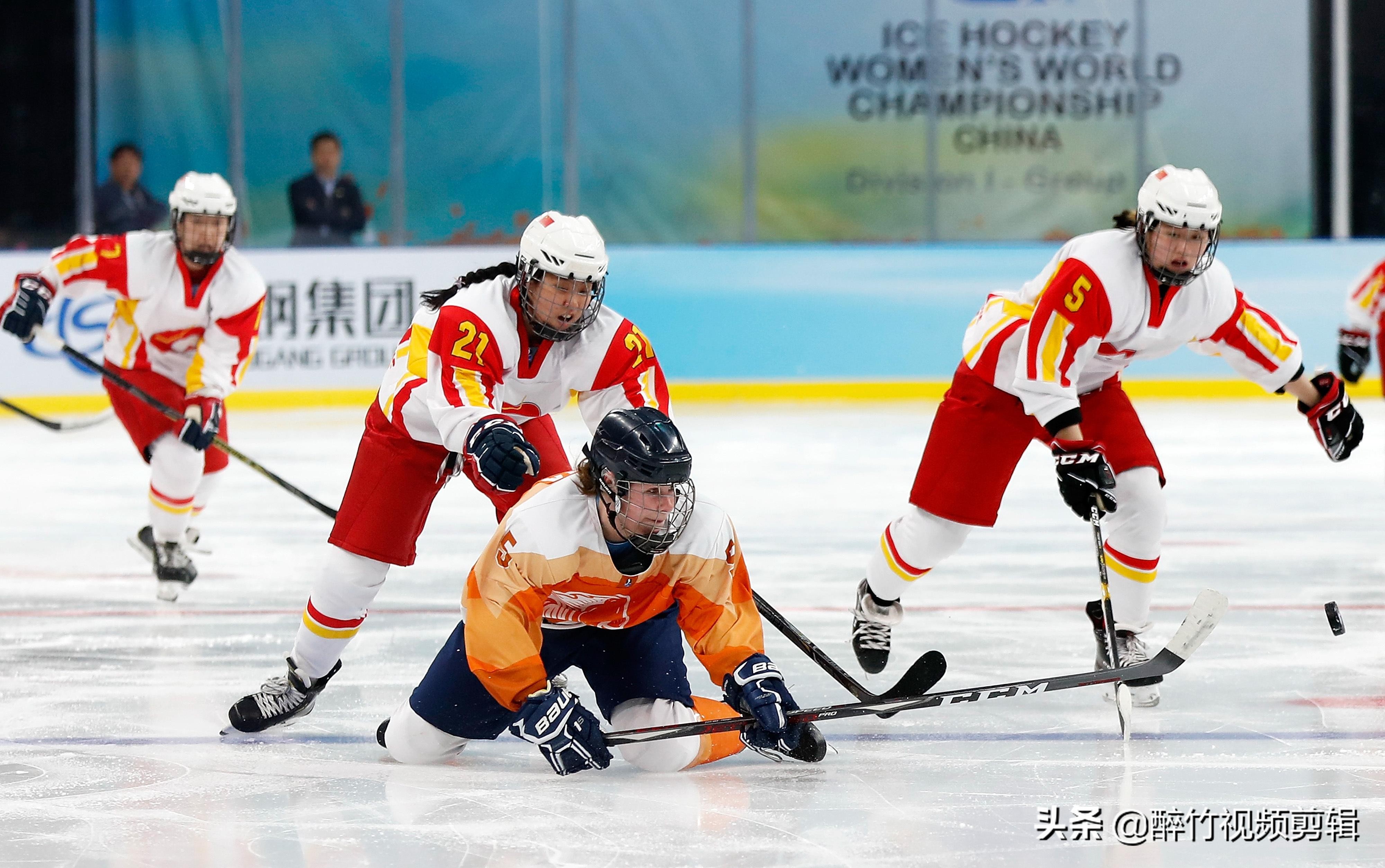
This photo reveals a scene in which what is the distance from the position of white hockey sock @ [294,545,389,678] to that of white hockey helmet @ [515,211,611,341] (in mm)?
518

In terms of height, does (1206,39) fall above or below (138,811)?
above

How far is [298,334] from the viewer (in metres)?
8.09

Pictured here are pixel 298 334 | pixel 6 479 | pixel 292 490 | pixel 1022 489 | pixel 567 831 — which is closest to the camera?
pixel 567 831

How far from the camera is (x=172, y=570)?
423 cm

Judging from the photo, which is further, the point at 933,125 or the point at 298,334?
the point at 933,125

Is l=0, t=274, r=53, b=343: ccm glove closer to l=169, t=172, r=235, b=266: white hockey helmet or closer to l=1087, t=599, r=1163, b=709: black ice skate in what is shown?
l=169, t=172, r=235, b=266: white hockey helmet

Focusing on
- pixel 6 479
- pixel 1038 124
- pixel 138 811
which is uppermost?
pixel 1038 124

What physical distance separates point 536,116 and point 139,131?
2147mm

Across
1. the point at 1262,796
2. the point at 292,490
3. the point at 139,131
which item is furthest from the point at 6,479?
the point at 1262,796

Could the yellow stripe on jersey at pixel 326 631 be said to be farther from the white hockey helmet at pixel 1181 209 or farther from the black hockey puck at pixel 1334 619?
the black hockey puck at pixel 1334 619

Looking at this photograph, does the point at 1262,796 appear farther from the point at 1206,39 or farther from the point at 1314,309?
the point at 1206,39

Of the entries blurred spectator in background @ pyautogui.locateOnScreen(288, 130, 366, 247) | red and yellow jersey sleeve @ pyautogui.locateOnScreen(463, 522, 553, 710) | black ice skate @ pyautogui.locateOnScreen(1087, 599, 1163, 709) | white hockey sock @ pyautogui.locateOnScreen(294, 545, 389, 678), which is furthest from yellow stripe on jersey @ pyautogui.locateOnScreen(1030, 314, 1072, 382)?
blurred spectator in background @ pyautogui.locateOnScreen(288, 130, 366, 247)

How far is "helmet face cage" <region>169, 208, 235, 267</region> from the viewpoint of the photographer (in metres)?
4.26

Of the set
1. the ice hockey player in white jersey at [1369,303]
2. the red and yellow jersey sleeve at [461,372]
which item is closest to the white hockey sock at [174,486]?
the red and yellow jersey sleeve at [461,372]
